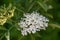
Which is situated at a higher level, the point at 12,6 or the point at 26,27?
the point at 12,6

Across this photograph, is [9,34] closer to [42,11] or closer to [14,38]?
[14,38]

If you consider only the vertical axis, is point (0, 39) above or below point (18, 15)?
below

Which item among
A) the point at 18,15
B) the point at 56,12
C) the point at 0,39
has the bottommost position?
the point at 0,39

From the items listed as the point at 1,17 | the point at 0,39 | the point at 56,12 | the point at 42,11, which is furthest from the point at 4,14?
the point at 56,12

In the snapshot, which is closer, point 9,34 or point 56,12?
point 9,34

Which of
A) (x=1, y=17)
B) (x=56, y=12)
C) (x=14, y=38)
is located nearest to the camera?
(x=1, y=17)

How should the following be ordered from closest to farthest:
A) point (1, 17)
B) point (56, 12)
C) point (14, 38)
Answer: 1. point (1, 17)
2. point (14, 38)
3. point (56, 12)

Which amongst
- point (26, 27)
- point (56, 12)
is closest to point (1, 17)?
point (26, 27)

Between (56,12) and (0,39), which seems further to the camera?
(56,12)

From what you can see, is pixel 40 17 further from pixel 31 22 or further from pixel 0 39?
pixel 0 39
